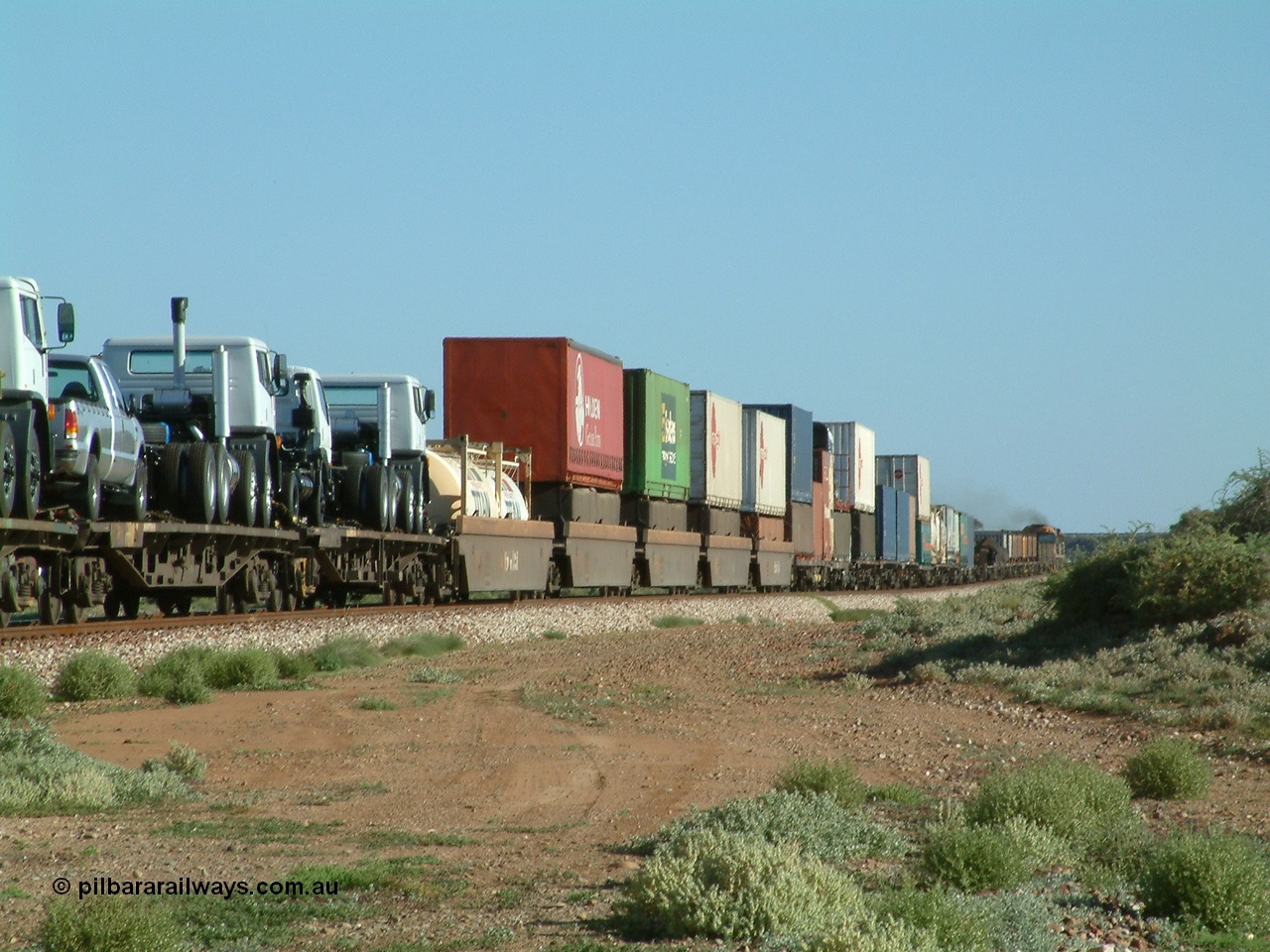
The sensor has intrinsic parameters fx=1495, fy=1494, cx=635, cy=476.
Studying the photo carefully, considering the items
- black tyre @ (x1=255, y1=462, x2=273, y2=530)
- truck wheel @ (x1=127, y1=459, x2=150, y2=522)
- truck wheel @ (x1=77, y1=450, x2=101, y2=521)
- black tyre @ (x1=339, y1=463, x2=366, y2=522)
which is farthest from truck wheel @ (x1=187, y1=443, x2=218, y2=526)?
black tyre @ (x1=339, y1=463, x2=366, y2=522)

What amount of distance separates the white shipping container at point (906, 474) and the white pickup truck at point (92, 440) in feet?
155

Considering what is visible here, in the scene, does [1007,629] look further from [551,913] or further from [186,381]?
[551,913]

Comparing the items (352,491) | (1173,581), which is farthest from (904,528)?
(1173,581)

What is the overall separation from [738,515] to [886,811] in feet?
102

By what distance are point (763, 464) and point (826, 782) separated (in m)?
31.7

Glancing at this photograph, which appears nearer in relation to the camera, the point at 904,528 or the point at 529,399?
the point at 529,399

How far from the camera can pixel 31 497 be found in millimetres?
14141

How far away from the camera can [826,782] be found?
29.7 feet

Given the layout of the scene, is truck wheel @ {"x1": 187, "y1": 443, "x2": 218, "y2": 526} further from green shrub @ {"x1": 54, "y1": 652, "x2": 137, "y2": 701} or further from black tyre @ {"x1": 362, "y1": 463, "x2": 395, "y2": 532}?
black tyre @ {"x1": 362, "y1": 463, "x2": 395, "y2": 532}

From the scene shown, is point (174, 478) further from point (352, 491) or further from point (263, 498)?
point (352, 491)

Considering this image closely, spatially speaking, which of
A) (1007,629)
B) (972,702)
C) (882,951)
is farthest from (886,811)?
(1007,629)

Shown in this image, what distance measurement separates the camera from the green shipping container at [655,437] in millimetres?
32500

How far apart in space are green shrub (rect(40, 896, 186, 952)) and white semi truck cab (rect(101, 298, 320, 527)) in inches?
525

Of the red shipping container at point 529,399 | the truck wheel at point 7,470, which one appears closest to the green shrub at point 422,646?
the truck wheel at point 7,470
